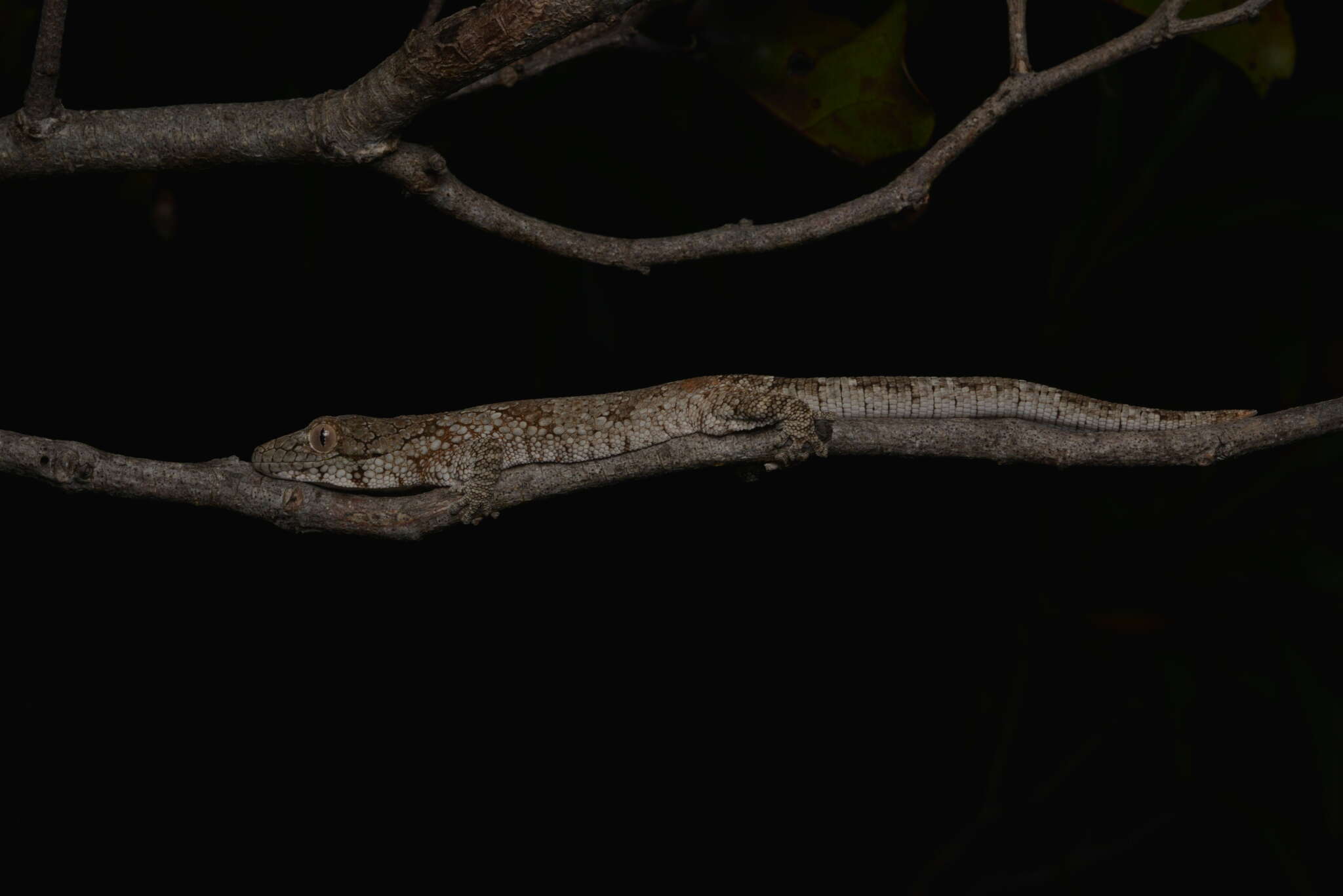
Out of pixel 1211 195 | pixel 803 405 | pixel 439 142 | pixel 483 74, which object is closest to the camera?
pixel 483 74

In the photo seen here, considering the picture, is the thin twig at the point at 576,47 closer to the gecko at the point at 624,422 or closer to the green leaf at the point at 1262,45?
the gecko at the point at 624,422

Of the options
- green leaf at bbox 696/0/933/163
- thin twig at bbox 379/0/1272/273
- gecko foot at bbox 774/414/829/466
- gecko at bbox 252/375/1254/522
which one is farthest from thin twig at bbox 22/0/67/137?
gecko foot at bbox 774/414/829/466

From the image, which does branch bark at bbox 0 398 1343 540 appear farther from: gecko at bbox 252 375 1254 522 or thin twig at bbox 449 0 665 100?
thin twig at bbox 449 0 665 100

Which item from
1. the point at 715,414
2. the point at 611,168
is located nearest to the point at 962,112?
the point at 611,168

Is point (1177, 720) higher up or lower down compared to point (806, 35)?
lower down

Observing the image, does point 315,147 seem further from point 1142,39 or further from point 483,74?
point 1142,39

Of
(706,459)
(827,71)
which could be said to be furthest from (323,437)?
(827,71)

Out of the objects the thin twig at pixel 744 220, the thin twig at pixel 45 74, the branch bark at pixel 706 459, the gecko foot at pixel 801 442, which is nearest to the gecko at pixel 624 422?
the gecko foot at pixel 801 442

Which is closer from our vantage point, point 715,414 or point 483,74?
point 483,74

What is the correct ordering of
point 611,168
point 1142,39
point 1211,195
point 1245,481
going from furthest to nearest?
point 1245,481 → point 1211,195 → point 611,168 → point 1142,39
